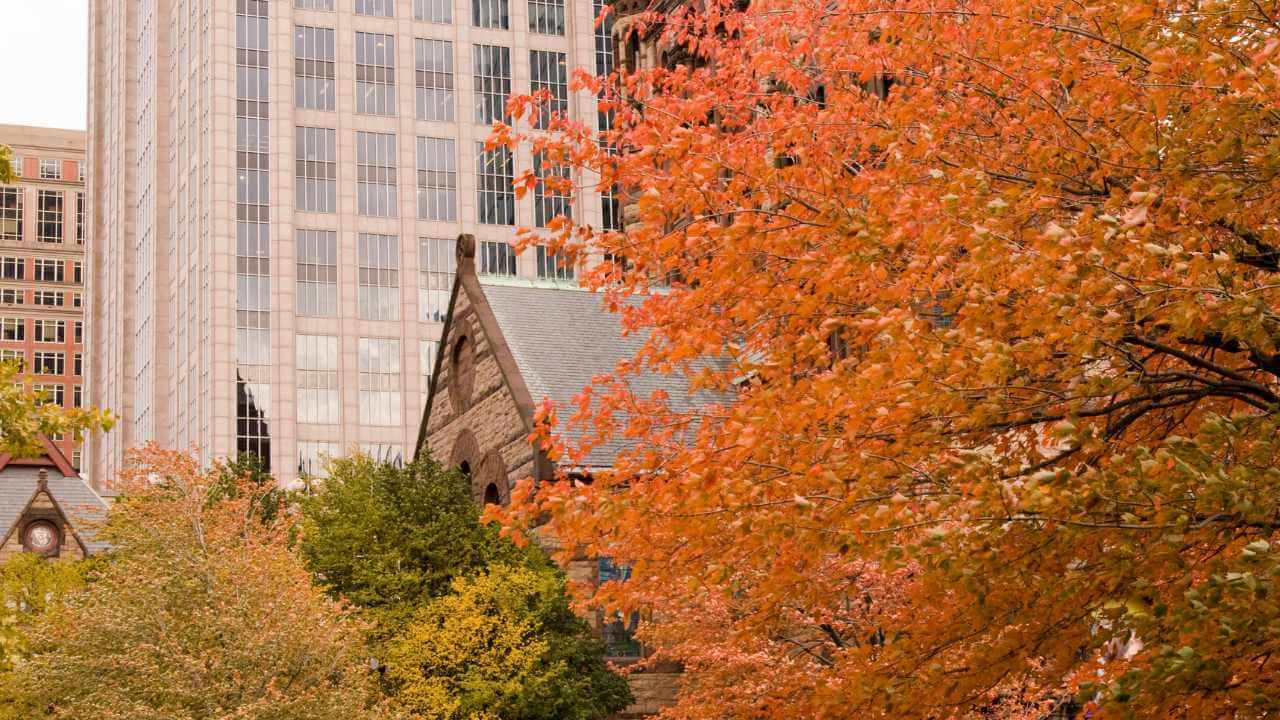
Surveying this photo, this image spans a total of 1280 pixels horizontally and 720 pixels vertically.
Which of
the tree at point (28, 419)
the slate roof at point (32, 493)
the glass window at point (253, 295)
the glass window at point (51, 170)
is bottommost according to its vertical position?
the tree at point (28, 419)

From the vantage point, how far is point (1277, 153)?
11.4 meters

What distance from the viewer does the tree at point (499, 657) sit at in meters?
33.7

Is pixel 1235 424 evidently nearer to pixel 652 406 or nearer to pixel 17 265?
pixel 652 406

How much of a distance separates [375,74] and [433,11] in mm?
6907

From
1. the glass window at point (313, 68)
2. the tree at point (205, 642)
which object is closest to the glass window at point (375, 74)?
the glass window at point (313, 68)

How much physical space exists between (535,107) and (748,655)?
13644mm


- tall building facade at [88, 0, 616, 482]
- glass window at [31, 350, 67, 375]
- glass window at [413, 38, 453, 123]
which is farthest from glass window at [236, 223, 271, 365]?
glass window at [31, 350, 67, 375]

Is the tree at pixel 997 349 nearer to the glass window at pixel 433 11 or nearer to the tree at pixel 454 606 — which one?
the tree at pixel 454 606

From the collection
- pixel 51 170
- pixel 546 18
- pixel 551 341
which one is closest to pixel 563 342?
pixel 551 341

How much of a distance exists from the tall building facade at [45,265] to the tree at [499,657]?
166m

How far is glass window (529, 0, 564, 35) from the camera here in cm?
12575

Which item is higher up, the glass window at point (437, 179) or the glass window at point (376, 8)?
the glass window at point (376, 8)

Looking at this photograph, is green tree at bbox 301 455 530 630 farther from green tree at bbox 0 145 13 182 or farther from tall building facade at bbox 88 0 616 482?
tall building facade at bbox 88 0 616 482

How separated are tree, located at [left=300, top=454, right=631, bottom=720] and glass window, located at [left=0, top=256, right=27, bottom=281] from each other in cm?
16682
